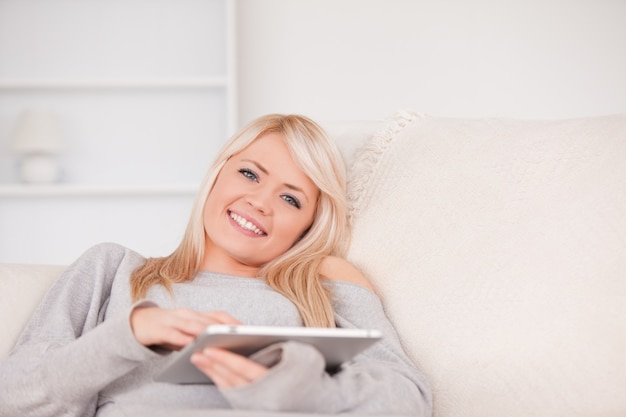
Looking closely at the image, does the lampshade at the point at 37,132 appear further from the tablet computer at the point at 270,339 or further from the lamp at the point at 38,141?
the tablet computer at the point at 270,339

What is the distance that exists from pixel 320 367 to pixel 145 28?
100 inches

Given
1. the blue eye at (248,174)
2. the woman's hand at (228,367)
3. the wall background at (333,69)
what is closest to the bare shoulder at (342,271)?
the blue eye at (248,174)

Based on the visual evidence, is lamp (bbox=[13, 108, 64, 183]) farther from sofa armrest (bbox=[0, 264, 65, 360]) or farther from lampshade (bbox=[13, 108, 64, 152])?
sofa armrest (bbox=[0, 264, 65, 360])

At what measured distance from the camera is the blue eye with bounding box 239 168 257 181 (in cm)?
170

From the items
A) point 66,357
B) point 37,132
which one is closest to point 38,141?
point 37,132

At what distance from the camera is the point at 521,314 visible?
1.28 meters

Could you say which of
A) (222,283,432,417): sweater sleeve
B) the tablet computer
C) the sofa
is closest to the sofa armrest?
the sofa

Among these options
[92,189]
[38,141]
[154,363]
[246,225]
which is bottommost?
[92,189]

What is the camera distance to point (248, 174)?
1703 millimetres

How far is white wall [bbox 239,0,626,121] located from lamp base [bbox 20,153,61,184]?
0.73m

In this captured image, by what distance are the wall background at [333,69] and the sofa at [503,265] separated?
171 cm

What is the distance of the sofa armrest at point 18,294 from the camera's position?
1411 mm

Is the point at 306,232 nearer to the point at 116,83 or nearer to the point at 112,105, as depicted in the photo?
the point at 116,83

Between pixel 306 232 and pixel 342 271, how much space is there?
0.20 m
